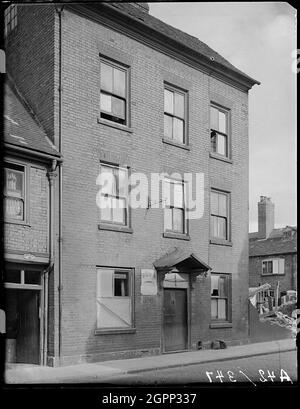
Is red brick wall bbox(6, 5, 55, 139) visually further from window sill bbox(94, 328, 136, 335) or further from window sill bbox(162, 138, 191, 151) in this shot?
window sill bbox(94, 328, 136, 335)

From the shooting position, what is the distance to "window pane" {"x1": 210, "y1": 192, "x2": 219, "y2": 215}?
6227mm

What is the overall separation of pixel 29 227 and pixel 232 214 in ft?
8.46

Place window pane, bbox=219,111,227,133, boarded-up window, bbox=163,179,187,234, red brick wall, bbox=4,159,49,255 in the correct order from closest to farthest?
boarded-up window, bbox=163,179,187,234, window pane, bbox=219,111,227,133, red brick wall, bbox=4,159,49,255

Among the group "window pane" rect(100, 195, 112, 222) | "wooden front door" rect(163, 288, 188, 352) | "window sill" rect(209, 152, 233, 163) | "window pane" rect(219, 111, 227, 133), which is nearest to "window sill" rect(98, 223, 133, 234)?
"window pane" rect(100, 195, 112, 222)

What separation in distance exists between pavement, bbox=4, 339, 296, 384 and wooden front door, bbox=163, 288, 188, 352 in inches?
4.7

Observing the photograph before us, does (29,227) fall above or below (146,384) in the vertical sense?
above

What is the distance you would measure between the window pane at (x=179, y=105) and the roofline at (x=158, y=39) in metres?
0.45

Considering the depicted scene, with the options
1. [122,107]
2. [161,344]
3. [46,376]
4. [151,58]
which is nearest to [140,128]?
[122,107]

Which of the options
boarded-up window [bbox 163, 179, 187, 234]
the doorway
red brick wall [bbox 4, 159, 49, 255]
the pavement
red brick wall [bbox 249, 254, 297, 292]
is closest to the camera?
the pavement

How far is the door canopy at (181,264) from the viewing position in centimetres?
617

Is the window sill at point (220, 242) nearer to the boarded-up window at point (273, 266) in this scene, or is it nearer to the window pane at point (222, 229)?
the window pane at point (222, 229)

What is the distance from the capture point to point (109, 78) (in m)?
6.61

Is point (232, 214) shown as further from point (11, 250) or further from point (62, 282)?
point (11, 250)

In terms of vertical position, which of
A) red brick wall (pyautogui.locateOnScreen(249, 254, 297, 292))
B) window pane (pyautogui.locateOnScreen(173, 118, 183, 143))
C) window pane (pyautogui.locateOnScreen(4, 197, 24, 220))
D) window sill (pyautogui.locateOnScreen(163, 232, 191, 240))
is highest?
window pane (pyautogui.locateOnScreen(173, 118, 183, 143))
